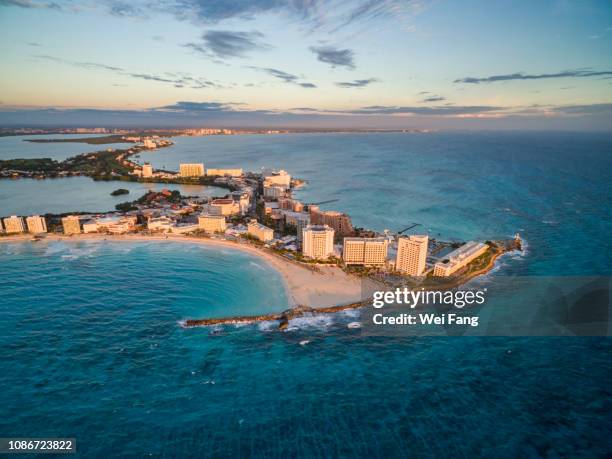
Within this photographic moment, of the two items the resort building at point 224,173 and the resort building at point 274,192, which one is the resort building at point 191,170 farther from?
the resort building at point 274,192

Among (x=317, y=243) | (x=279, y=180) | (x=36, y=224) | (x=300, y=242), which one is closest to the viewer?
(x=317, y=243)

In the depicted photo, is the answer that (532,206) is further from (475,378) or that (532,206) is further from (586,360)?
(475,378)

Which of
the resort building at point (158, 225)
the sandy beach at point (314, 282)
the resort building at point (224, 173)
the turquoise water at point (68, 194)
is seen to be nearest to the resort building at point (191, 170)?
the resort building at point (224, 173)

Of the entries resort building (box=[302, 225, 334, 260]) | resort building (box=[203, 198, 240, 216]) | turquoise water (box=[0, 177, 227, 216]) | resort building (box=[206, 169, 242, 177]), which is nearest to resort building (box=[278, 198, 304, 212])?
resort building (box=[203, 198, 240, 216])

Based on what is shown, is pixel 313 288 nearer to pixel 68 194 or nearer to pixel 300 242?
pixel 300 242

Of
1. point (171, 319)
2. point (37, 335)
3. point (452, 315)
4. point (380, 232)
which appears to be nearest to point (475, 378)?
point (452, 315)

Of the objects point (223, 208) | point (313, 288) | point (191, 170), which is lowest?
A: point (313, 288)

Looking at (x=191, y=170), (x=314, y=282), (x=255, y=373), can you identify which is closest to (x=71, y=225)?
(x=314, y=282)
